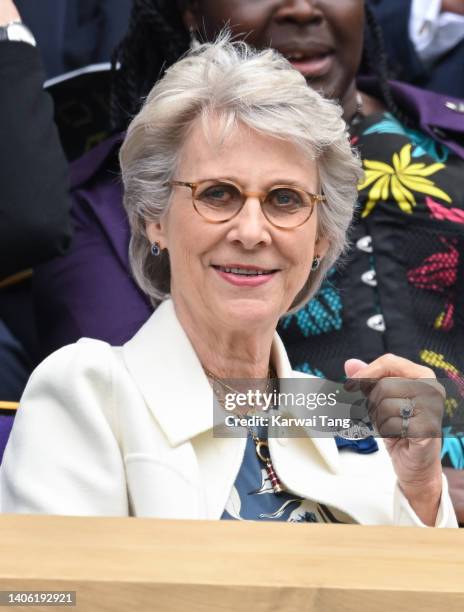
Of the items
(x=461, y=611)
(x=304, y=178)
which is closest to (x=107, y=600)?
(x=461, y=611)

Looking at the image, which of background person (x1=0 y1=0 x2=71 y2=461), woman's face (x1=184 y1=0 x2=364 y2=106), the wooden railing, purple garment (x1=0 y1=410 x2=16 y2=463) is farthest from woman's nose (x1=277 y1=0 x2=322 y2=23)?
the wooden railing

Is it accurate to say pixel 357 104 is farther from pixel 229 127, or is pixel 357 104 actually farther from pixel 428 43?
pixel 229 127

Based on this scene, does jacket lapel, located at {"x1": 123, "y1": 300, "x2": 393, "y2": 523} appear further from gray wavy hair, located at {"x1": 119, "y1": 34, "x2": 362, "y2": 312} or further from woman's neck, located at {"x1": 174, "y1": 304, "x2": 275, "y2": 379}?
gray wavy hair, located at {"x1": 119, "y1": 34, "x2": 362, "y2": 312}

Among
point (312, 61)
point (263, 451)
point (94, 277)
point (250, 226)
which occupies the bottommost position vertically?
point (94, 277)

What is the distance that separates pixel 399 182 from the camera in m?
2.35

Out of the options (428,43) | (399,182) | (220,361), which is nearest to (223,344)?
(220,361)

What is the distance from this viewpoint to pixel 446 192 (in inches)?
92.5

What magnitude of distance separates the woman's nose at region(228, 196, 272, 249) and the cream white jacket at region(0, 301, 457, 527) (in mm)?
143

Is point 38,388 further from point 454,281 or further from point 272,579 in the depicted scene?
point 454,281

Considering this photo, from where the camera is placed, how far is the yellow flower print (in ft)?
7.63

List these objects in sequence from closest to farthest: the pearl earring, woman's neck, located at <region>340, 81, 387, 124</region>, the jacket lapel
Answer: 1. the jacket lapel
2. the pearl earring
3. woman's neck, located at <region>340, 81, 387, 124</region>

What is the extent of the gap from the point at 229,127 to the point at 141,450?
418mm

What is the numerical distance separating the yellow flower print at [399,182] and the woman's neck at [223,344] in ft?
2.29

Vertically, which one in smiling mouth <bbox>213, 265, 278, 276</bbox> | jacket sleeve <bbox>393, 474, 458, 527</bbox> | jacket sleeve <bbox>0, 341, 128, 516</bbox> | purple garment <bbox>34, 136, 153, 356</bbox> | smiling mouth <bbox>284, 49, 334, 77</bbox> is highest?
smiling mouth <bbox>213, 265, 278, 276</bbox>
